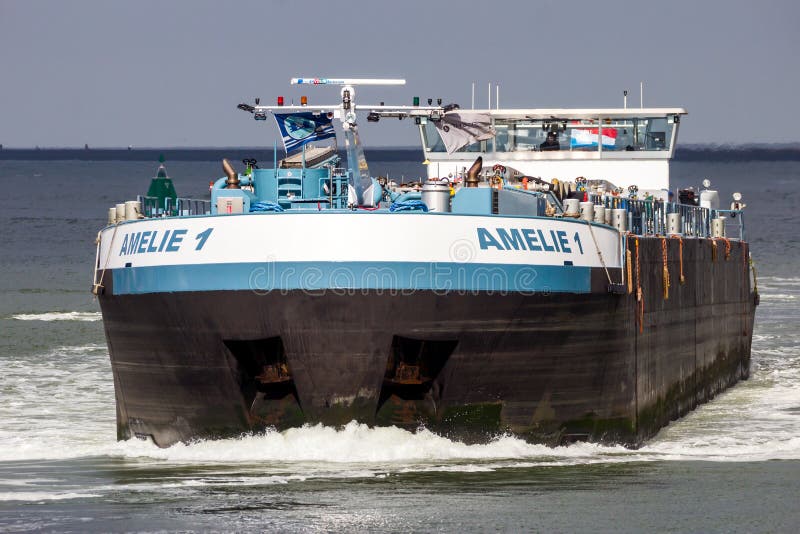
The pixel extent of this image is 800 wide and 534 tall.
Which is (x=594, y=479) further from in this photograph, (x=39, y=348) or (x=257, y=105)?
(x=39, y=348)

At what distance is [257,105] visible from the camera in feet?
79.0

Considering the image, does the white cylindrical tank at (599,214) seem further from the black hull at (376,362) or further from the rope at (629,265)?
the black hull at (376,362)

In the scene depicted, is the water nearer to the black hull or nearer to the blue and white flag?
the black hull

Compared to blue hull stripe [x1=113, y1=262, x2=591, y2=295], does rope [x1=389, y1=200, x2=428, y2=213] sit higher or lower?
higher

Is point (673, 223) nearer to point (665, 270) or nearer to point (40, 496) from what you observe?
point (665, 270)

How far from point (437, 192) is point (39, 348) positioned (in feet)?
80.2

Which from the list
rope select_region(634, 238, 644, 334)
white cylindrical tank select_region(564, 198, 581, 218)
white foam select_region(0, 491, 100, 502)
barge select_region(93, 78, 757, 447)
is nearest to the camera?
white foam select_region(0, 491, 100, 502)

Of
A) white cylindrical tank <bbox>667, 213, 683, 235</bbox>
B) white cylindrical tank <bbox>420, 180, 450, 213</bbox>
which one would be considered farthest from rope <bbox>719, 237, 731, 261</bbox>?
white cylindrical tank <bbox>420, 180, 450, 213</bbox>

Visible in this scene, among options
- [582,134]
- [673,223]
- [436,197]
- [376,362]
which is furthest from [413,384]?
[582,134]

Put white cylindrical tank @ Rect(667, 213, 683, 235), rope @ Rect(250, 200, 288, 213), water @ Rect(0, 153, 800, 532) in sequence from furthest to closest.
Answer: white cylindrical tank @ Rect(667, 213, 683, 235) < rope @ Rect(250, 200, 288, 213) < water @ Rect(0, 153, 800, 532)

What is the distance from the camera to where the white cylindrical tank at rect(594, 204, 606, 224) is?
23.3m

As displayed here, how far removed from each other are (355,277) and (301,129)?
15.4 ft

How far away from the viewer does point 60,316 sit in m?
55.1

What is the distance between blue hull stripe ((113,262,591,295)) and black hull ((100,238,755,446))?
0.12 metres
